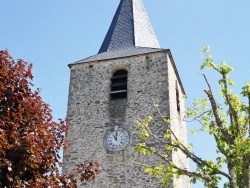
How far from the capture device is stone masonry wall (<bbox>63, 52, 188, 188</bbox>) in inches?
472

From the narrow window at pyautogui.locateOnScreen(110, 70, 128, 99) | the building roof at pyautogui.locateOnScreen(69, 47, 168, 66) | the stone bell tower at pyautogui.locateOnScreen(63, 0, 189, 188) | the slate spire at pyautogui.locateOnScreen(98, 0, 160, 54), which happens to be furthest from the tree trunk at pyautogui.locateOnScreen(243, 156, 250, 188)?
the slate spire at pyautogui.locateOnScreen(98, 0, 160, 54)

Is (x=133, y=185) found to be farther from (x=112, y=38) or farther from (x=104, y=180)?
(x=112, y=38)

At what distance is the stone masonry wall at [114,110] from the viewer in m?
12.0

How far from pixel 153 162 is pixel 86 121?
105 inches

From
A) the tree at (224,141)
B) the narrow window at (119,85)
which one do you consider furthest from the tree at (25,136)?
the narrow window at (119,85)

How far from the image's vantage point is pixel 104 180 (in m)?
12.0

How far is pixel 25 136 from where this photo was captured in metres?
4.16

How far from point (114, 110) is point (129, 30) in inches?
171

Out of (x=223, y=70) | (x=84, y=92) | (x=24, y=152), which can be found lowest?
(x=24, y=152)

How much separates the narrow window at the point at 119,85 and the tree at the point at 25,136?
8632mm

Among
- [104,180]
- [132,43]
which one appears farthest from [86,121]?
[132,43]

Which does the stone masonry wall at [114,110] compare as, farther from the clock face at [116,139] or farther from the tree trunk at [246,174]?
the tree trunk at [246,174]

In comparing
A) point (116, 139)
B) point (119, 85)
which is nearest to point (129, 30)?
point (119, 85)

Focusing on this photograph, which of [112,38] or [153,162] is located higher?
[112,38]
